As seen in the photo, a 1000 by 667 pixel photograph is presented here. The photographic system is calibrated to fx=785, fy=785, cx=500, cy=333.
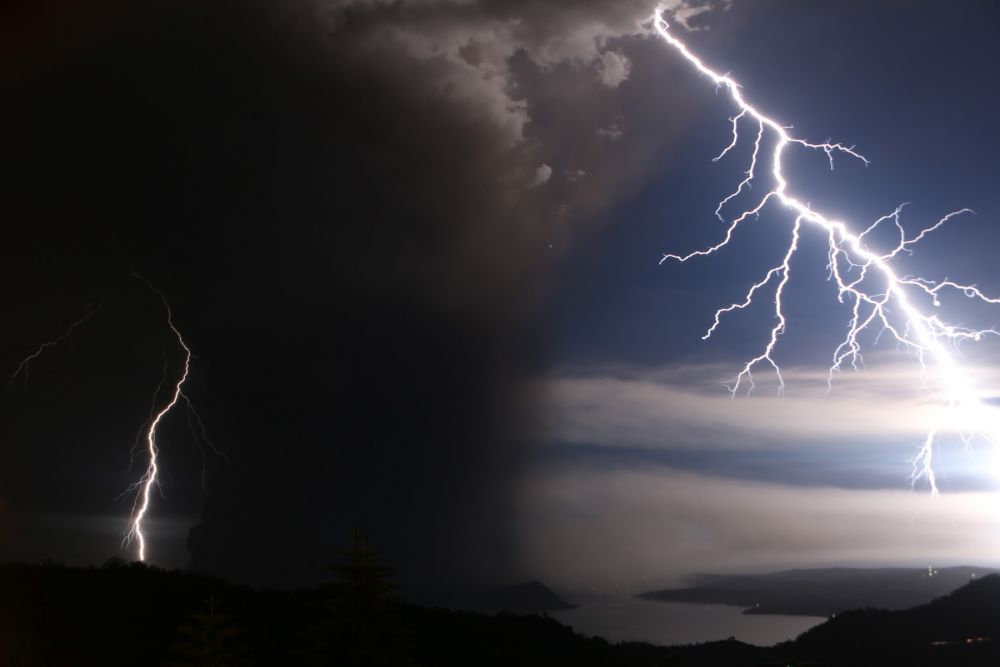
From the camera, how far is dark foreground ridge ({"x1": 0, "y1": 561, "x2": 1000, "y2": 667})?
11508 millimetres

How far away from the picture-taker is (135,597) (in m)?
19.5

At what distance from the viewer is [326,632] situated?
11469 mm

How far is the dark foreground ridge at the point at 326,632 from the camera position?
11.5 m

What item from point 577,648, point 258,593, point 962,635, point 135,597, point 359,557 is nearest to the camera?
point 359,557

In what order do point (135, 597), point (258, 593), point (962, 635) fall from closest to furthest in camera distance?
point (135, 597) < point (258, 593) < point (962, 635)

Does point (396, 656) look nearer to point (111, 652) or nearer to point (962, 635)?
point (111, 652)

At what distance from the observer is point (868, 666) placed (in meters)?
26.4

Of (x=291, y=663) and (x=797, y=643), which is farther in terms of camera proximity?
(x=797, y=643)

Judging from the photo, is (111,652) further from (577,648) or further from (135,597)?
(577,648)

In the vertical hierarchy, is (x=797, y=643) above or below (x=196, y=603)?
below

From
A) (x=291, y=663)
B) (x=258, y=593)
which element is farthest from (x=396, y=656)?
(x=258, y=593)

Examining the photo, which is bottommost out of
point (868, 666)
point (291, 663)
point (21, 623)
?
point (868, 666)

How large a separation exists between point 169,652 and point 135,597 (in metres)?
3.27

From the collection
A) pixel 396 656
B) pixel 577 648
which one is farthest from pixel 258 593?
pixel 396 656
